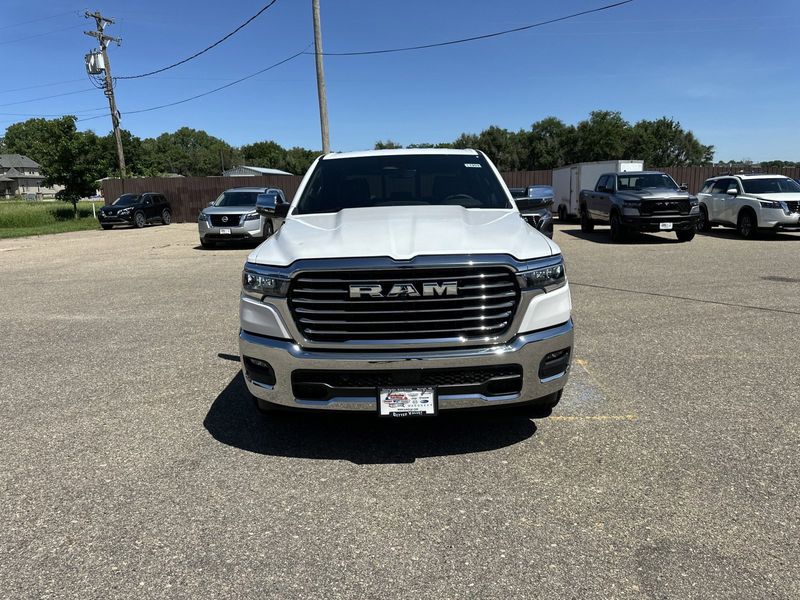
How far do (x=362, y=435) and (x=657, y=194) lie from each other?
1405 cm

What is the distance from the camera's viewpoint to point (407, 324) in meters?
3.15

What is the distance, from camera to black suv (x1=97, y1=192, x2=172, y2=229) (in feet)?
83.8

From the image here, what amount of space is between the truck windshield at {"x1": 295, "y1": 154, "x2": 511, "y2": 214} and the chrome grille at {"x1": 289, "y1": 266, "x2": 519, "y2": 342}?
1.49 metres

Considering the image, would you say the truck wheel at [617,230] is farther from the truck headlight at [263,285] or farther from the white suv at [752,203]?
the truck headlight at [263,285]

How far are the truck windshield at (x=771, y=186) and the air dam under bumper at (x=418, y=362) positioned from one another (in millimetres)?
16113

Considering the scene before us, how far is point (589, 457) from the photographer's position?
3436 mm

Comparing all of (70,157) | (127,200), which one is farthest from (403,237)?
(70,157)

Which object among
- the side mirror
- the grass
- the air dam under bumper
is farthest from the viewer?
the grass

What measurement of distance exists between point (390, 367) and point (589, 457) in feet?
4.52

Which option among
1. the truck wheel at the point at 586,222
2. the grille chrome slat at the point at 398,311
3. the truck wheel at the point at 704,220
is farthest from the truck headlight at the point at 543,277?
the truck wheel at the point at 704,220

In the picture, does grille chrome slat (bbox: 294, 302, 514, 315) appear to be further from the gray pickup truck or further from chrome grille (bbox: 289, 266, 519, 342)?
the gray pickup truck

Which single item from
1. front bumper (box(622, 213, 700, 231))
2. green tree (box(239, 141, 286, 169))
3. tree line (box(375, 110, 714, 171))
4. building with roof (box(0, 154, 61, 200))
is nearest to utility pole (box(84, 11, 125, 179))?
front bumper (box(622, 213, 700, 231))

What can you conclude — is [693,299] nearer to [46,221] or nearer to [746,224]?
[746,224]

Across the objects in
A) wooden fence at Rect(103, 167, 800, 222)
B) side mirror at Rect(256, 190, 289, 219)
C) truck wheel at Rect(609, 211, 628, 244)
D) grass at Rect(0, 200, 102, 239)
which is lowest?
truck wheel at Rect(609, 211, 628, 244)
